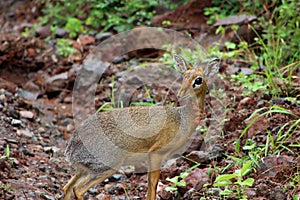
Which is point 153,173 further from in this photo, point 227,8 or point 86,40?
point 227,8

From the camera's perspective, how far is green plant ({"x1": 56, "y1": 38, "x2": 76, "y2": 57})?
365 inches

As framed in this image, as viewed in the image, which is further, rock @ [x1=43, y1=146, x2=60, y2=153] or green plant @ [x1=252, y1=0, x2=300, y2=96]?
green plant @ [x1=252, y1=0, x2=300, y2=96]

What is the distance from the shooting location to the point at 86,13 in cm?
1036

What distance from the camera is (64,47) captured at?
9.42m

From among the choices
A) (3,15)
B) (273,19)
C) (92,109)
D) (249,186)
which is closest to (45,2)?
(3,15)

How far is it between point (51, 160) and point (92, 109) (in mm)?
1502

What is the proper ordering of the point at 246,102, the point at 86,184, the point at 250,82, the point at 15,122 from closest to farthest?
the point at 86,184 → the point at 246,102 → the point at 15,122 → the point at 250,82

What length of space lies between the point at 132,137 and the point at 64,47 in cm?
456

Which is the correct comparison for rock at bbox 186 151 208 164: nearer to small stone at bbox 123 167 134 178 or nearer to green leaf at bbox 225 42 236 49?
small stone at bbox 123 167 134 178

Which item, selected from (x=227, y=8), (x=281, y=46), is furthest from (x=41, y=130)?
(x=227, y=8)

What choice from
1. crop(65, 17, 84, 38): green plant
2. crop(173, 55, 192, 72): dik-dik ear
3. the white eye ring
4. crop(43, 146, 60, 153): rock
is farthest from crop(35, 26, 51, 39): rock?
the white eye ring

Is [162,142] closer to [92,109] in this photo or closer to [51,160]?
[51,160]

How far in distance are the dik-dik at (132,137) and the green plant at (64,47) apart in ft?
13.3

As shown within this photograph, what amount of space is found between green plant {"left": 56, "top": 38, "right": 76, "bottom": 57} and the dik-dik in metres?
4.06
